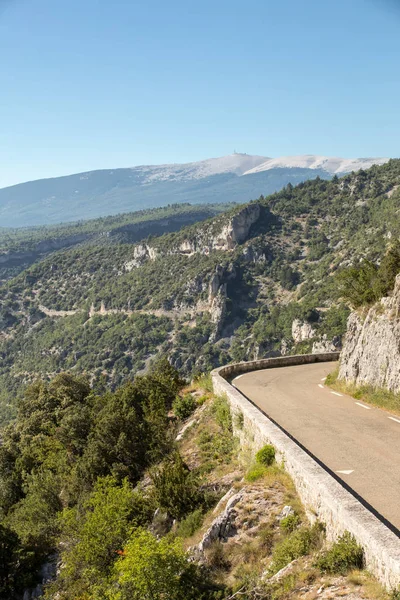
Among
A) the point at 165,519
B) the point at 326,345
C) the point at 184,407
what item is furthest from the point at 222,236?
the point at 165,519

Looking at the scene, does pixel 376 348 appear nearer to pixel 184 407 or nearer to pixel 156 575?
pixel 184 407

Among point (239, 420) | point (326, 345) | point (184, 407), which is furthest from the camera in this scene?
point (326, 345)

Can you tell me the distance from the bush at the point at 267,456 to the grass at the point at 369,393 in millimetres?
4934

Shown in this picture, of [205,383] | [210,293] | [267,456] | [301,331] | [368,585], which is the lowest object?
[301,331]

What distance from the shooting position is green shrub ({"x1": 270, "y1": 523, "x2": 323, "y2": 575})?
768 cm

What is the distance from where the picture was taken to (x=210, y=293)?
122562 millimetres

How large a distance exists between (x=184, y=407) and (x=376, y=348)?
23.9 feet

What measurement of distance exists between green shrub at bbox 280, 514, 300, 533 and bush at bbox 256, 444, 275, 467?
205 centimetres

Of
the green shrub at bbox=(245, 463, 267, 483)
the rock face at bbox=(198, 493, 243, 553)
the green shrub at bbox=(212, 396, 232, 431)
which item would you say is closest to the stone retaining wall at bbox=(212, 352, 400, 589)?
the green shrub at bbox=(245, 463, 267, 483)

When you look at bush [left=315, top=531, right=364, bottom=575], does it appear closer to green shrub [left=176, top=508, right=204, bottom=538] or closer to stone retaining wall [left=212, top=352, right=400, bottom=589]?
stone retaining wall [left=212, top=352, right=400, bottom=589]

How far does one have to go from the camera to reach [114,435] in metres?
18.2

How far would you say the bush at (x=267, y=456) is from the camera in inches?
419

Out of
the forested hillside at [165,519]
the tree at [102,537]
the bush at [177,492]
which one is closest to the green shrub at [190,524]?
the forested hillside at [165,519]

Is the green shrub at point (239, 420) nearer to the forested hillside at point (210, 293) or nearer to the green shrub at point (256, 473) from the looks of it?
the green shrub at point (256, 473)
